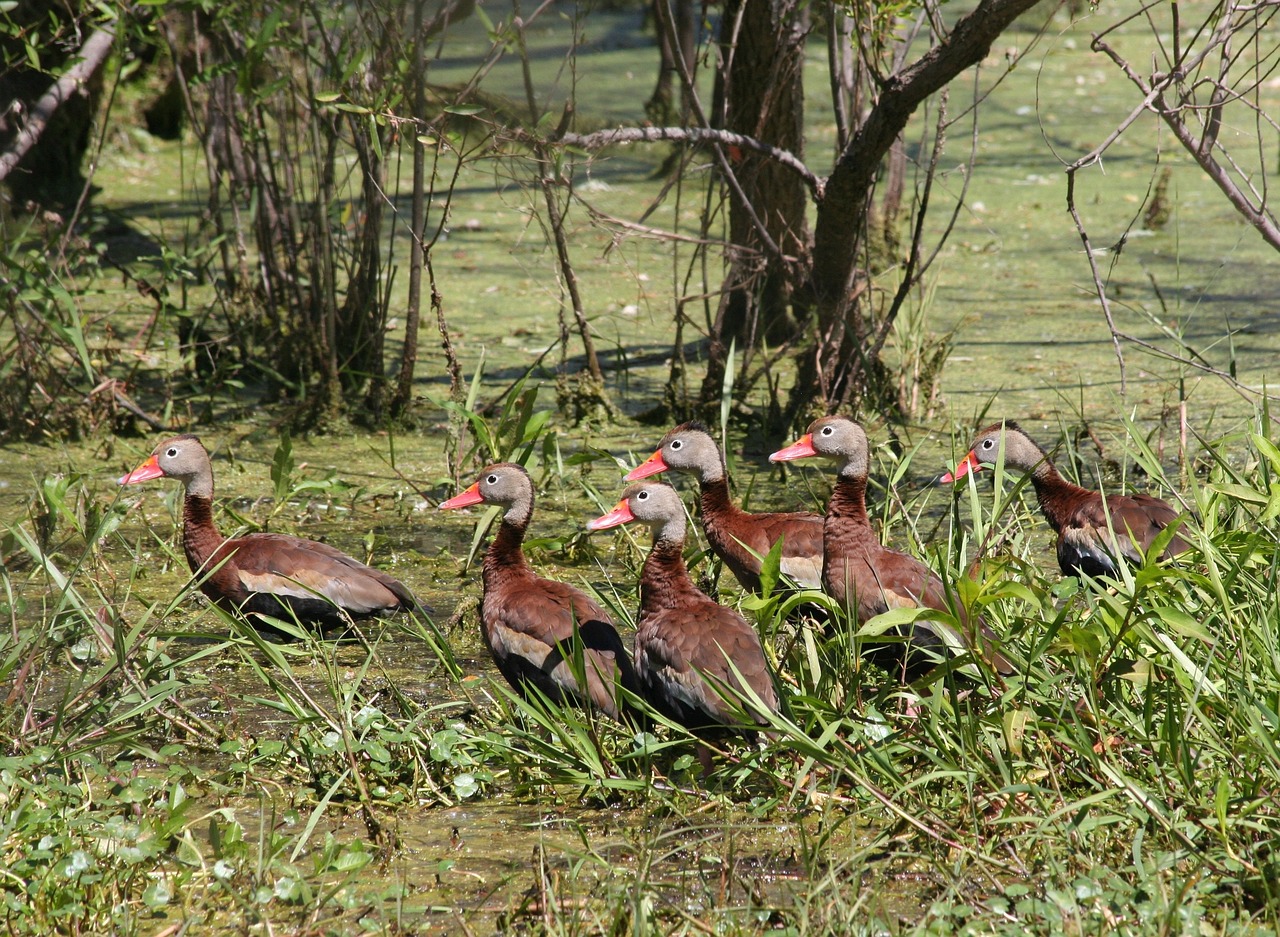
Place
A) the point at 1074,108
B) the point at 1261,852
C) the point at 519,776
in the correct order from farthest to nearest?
1. the point at 1074,108
2. the point at 519,776
3. the point at 1261,852

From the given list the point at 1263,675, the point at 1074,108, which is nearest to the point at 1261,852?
the point at 1263,675

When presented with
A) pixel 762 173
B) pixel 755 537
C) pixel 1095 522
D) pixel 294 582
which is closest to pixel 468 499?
pixel 294 582

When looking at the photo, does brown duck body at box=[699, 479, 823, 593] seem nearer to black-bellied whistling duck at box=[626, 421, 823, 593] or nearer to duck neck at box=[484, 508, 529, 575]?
black-bellied whistling duck at box=[626, 421, 823, 593]

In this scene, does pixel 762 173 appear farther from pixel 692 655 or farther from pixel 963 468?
pixel 692 655

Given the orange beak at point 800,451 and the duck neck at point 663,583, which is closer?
the duck neck at point 663,583

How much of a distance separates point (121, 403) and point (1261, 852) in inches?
194

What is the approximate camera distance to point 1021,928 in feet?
8.54

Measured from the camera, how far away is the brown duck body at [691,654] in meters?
3.46

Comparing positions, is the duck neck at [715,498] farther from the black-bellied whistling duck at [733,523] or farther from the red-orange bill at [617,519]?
the red-orange bill at [617,519]

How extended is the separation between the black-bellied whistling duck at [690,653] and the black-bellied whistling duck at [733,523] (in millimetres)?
587

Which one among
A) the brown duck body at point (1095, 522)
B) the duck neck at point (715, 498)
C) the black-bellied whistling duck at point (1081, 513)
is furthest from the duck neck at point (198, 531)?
the brown duck body at point (1095, 522)

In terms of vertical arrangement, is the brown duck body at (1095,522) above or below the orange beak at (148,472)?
above

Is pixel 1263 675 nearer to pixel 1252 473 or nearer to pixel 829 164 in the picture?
pixel 1252 473

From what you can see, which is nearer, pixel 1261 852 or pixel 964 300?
pixel 1261 852
